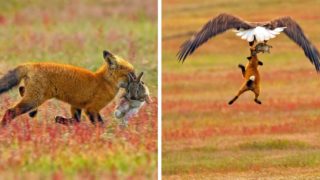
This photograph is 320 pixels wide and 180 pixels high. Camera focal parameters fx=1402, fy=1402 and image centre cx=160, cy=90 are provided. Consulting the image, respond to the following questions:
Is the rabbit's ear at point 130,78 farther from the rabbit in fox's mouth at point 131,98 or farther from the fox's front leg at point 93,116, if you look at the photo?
the fox's front leg at point 93,116

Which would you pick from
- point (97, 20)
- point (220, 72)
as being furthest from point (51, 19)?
point (220, 72)

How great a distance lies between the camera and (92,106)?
9383 millimetres

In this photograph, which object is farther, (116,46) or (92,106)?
(116,46)

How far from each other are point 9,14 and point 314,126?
8.56 ft

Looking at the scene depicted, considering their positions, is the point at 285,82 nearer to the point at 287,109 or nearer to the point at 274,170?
the point at 287,109

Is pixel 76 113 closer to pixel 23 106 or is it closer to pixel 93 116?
pixel 93 116

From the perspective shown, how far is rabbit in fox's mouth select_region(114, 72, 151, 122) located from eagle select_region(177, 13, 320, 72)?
38 centimetres

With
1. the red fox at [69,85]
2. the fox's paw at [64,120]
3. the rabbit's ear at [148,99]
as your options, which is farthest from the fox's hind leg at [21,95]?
the rabbit's ear at [148,99]

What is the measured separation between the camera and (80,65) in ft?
33.7

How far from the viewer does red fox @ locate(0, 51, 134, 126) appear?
9.12m

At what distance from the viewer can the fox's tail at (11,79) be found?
30.1 feet

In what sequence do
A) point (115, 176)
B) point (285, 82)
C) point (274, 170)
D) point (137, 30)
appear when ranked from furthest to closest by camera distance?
point (285, 82), point (137, 30), point (274, 170), point (115, 176)

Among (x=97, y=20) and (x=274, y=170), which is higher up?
(x=97, y=20)

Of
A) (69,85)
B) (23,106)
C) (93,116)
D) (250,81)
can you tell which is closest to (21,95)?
(23,106)
